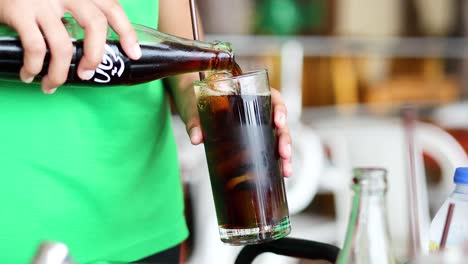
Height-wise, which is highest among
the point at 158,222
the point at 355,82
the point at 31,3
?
the point at 31,3

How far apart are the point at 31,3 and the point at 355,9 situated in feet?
12.2

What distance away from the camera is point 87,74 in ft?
2.35

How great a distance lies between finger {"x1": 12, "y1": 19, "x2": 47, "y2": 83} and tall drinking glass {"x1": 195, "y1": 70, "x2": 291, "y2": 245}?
0.50 feet

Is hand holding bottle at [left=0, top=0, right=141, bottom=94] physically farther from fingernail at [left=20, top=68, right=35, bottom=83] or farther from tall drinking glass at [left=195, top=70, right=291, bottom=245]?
tall drinking glass at [left=195, top=70, right=291, bottom=245]

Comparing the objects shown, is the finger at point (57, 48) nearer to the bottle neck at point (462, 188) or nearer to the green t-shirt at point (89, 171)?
the green t-shirt at point (89, 171)

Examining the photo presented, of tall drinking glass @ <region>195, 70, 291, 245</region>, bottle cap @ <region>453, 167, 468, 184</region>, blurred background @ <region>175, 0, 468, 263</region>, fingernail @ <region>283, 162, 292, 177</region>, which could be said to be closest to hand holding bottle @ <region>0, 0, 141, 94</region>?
tall drinking glass @ <region>195, 70, 291, 245</region>

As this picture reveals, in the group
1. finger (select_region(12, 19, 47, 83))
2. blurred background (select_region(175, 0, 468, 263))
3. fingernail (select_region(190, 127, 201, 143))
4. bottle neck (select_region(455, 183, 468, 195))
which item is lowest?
blurred background (select_region(175, 0, 468, 263))

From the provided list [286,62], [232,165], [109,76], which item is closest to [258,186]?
[232,165]

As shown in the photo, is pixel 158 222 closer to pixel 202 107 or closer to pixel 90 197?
pixel 90 197

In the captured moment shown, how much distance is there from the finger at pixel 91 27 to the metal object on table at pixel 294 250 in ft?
0.73

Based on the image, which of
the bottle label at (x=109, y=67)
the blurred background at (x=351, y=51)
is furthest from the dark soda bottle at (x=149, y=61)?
the blurred background at (x=351, y=51)

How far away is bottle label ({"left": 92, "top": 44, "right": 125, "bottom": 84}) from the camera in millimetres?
728

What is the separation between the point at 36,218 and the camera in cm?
82

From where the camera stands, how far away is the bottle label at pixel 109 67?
2.39 feet
